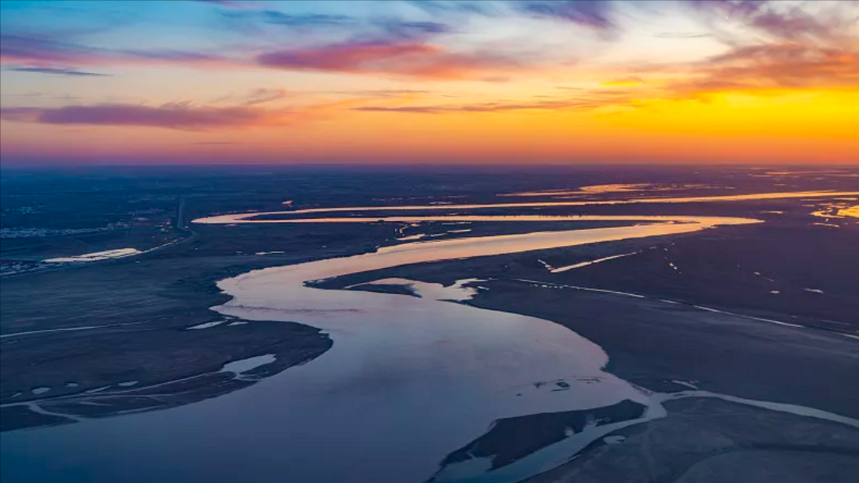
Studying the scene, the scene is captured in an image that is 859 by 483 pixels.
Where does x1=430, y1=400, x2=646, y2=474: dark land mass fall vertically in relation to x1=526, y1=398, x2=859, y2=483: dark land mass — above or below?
below

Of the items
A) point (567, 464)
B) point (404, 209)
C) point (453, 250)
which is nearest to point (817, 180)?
point (404, 209)

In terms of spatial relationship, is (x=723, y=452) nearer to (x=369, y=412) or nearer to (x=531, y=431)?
(x=531, y=431)

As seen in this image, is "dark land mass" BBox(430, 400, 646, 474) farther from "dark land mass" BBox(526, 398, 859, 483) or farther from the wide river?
"dark land mass" BBox(526, 398, 859, 483)

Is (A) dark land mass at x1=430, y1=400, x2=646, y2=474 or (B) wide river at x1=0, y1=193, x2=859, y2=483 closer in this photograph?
(B) wide river at x1=0, y1=193, x2=859, y2=483

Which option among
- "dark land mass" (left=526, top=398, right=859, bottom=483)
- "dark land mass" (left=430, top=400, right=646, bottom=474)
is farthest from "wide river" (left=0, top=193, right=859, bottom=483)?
"dark land mass" (left=526, top=398, right=859, bottom=483)

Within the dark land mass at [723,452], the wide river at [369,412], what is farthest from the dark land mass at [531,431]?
the dark land mass at [723,452]

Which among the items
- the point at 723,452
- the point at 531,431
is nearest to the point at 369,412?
the point at 531,431

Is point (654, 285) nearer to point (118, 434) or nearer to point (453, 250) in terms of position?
point (453, 250)

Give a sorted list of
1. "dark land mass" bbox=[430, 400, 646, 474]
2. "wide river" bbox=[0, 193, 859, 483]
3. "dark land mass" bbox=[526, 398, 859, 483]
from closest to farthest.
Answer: "dark land mass" bbox=[526, 398, 859, 483] → "wide river" bbox=[0, 193, 859, 483] → "dark land mass" bbox=[430, 400, 646, 474]
